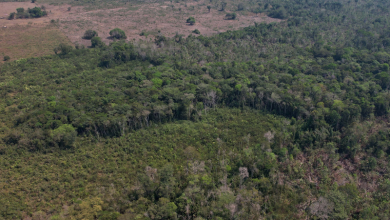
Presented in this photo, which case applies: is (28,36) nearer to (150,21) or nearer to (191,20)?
(150,21)

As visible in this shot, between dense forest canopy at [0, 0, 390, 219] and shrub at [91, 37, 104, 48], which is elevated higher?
shrub at [91, 37, 104, 48]

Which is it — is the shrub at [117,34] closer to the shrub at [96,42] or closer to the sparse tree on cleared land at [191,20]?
the shrub at [96,42]

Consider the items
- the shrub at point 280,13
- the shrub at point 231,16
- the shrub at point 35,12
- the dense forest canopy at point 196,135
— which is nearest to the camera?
the dense forest canopy at point 196,135

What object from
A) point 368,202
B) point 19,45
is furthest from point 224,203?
point 19,45

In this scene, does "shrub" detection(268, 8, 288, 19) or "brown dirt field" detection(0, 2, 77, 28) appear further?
"shrub" detection(268, 8, 288, 19)

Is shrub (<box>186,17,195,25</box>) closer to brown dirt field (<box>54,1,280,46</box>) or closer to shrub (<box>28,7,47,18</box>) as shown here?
brown dirt field (<box>54,1,280,46</box>)

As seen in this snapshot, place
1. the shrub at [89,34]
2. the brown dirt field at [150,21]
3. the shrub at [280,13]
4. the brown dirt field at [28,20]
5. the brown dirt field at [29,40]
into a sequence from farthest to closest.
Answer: the shrub at [280,13] < the brown dirt field at [28,20] < the brown dirt field at [150,21] < the shrub at [89,34] < the brown dirt field at [29,40]

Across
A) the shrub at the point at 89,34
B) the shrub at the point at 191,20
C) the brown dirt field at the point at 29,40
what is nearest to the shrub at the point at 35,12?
the brown dirt field at the point at 29,40

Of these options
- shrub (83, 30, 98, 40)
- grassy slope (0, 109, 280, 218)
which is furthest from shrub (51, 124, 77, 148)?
shrub (83, 30, 98, 40)
